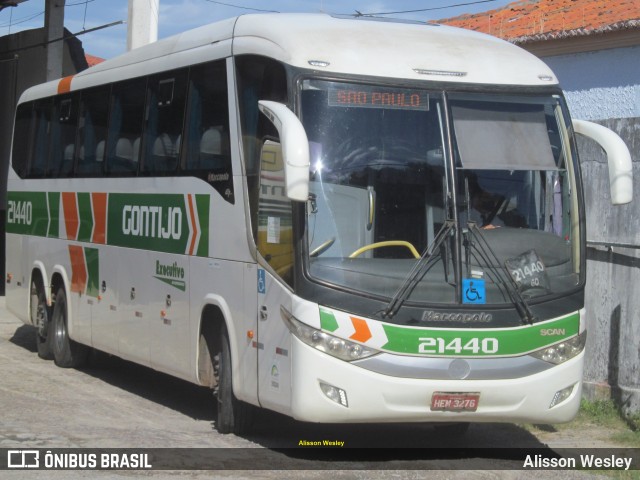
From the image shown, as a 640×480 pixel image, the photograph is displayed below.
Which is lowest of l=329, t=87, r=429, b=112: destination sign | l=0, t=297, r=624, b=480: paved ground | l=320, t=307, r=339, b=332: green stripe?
l=0, t=297, r=624, b=480: paved ground

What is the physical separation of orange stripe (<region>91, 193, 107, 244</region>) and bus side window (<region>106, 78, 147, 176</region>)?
365 mm

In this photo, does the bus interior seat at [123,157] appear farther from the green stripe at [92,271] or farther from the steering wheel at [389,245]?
the steering wheel at [389,245]

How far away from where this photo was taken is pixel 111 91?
41.1 ft

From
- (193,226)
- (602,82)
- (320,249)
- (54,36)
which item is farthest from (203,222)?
(54,36)

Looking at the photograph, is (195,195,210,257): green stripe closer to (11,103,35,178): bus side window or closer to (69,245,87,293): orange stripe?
(69,245,87,293): orange stripe

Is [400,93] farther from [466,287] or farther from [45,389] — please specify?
[45,389]

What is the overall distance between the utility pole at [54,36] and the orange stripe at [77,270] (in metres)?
12.2

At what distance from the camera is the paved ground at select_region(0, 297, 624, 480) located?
8.58m

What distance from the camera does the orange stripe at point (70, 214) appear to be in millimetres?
13281

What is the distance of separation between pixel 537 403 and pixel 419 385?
0.98 metres

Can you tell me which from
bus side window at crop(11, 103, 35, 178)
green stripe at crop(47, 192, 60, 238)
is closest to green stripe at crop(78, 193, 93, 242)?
green stripe at crop(47, 192, 60, 238)

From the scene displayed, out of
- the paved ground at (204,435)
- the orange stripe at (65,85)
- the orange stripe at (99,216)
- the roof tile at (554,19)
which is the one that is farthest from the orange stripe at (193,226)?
the roof tile at (554,19)

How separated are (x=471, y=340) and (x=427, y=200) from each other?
108cm

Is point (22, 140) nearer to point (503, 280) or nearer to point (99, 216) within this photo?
point (99, 216)
